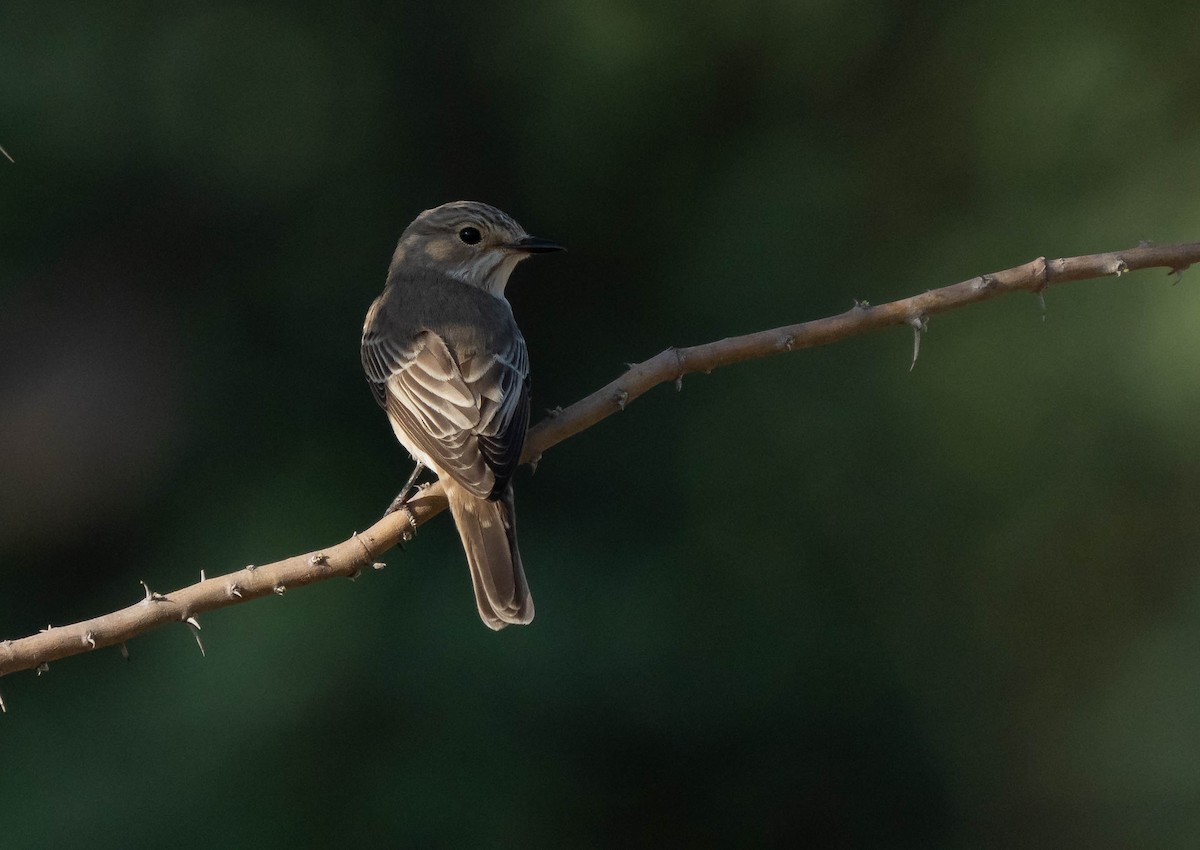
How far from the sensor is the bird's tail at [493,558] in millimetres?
3453

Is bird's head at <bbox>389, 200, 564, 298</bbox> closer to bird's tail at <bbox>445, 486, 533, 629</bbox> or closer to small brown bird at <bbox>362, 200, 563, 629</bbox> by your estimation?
small brown bird at <bbox>362, 200, 563, 629</bbox>

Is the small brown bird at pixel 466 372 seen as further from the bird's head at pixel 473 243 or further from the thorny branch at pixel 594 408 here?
the thorny branch at pixel 594 408

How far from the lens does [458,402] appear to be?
145 inches

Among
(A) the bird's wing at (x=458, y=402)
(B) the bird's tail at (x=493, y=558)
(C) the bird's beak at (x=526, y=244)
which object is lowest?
(B) the bird's tail at (x=493, y=558)

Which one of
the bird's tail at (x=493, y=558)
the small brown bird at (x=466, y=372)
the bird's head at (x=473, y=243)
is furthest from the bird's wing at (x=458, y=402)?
the bird's head at (x=473, y=243)

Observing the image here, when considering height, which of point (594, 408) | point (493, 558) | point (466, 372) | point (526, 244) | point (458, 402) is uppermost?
point (526, 244)

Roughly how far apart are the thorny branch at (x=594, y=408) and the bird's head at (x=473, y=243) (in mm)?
1274

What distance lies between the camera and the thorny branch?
220 centimetres

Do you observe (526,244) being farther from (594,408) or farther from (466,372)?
(594,408)

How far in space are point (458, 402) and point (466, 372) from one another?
0.20m

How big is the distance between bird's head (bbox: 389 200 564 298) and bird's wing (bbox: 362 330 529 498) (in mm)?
307

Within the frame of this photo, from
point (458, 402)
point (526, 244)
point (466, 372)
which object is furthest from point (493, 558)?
point (526, 244)

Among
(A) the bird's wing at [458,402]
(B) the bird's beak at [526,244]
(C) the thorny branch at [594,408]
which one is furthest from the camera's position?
(B) the bird's beak at [526,244]

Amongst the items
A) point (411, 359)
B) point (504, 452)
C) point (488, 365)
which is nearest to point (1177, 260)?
point (504, 452)
